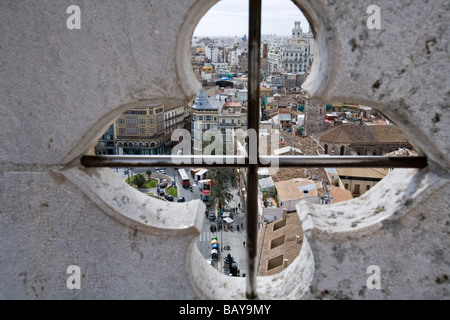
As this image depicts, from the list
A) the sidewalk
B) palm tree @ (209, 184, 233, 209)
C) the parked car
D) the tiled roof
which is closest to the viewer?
the sidewalk

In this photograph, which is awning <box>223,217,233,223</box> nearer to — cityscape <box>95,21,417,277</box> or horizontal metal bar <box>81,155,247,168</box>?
cityscape <box>95,21,417,277</box>

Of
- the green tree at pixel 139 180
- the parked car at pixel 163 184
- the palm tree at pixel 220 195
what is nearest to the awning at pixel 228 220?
the palm tree at pixel 220 195

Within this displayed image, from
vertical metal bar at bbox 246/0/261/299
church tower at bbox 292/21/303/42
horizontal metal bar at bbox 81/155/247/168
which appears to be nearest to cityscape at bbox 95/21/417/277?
vertical metal bar at bbox 246/0/261/299

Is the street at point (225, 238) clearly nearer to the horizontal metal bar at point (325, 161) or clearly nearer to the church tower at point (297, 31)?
the horizontal metal bar at point (325, 161)

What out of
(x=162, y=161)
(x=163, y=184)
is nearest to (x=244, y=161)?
(x=162, y=161)

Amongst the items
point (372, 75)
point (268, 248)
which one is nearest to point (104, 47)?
point (372, 75)
